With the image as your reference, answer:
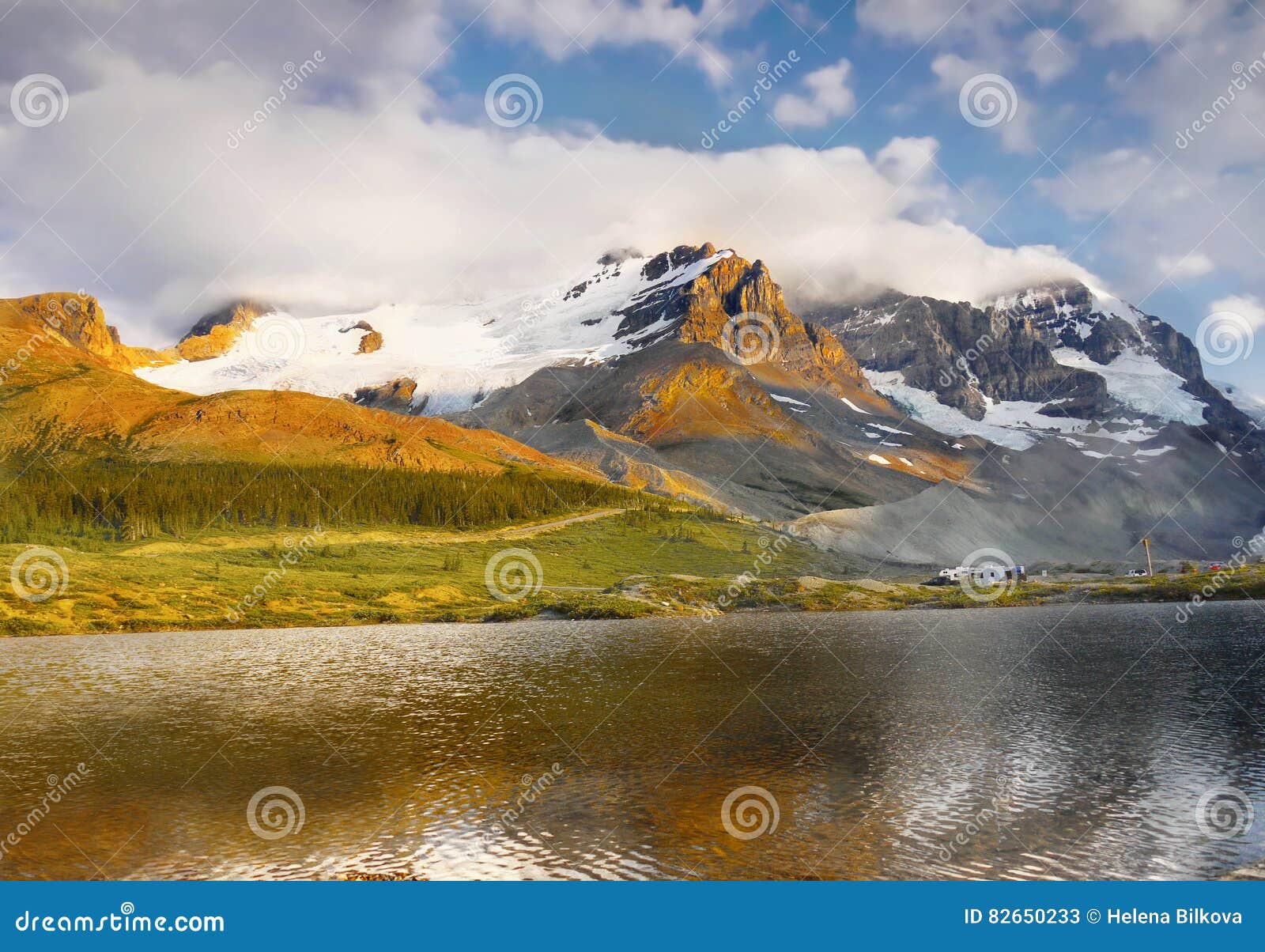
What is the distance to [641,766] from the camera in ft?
103

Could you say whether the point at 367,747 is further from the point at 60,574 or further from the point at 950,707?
the point at 60,574

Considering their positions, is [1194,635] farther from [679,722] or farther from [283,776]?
[283,776]

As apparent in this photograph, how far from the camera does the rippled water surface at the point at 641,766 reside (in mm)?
22234

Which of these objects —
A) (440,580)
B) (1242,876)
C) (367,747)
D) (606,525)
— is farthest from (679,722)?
(606,525)

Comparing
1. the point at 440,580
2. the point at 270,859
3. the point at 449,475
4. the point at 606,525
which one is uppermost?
the point at 449,475

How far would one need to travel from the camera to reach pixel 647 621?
101625mm

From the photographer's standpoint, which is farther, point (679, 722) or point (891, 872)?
point (679, 722)

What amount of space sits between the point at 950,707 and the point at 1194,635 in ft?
148

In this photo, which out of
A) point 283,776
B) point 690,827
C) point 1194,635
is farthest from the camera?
point 1194,635

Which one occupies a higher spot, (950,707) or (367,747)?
(950,707)

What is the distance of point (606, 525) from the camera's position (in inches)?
6959

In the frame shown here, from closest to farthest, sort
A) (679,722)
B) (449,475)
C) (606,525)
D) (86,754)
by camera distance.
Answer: (86,754), (679,722), (606,525), (449,475)

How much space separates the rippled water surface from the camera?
22.2 meters

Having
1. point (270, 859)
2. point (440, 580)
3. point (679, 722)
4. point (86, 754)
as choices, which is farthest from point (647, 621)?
point (270, 859)
